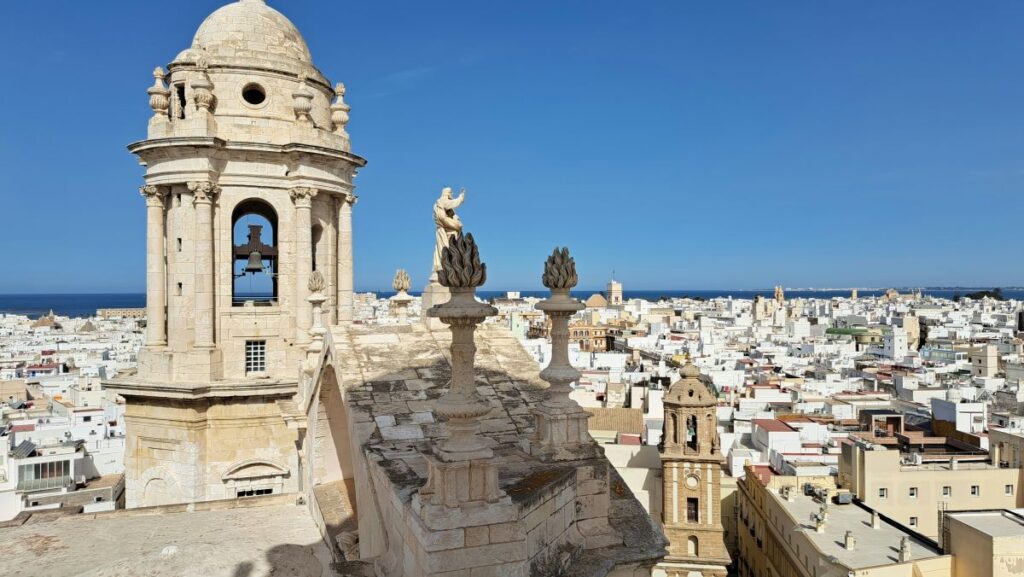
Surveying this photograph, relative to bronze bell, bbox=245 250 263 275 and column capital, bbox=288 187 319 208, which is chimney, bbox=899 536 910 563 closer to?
column capital, bbox=288 187 319 208

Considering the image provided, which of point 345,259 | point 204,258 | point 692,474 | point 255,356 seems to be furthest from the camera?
point 692,474

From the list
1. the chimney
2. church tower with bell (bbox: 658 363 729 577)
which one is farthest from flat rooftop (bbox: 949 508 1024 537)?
church tower with bell (bbox: 658 363 729 577)

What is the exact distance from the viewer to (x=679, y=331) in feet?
386

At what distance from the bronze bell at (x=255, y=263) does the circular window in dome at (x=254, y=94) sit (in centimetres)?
322

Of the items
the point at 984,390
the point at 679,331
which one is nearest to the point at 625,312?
the point at 679,331

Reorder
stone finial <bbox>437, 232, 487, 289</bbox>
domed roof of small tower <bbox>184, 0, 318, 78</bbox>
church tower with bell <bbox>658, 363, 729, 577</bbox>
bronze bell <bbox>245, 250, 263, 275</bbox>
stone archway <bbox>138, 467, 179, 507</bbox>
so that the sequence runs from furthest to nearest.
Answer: church tower with bell <bbox>658, 363, 729, 577</bbox> → bronze bell <bbox>245, 250, 263, 275</bbox> → domed roof of small tower <bbox>184, 0, 318, 78</bbox> → stone archway <bbox>138, 467, 179, 507</bbox> → stone finial <bbox>437, 232, 487, 289</bbox>

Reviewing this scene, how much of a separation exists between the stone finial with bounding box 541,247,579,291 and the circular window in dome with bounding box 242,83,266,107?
11115 millimetres

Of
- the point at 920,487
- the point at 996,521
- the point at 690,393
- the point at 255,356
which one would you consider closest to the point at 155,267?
the point at 255,356

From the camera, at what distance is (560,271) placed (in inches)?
282

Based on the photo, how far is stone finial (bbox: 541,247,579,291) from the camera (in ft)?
23.5

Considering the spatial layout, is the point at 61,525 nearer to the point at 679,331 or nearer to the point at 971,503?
the point at 971,503

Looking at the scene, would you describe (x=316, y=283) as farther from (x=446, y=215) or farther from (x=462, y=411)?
(x=462, y=411)

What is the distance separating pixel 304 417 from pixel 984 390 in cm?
5052

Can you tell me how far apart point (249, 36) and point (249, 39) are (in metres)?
0.07
